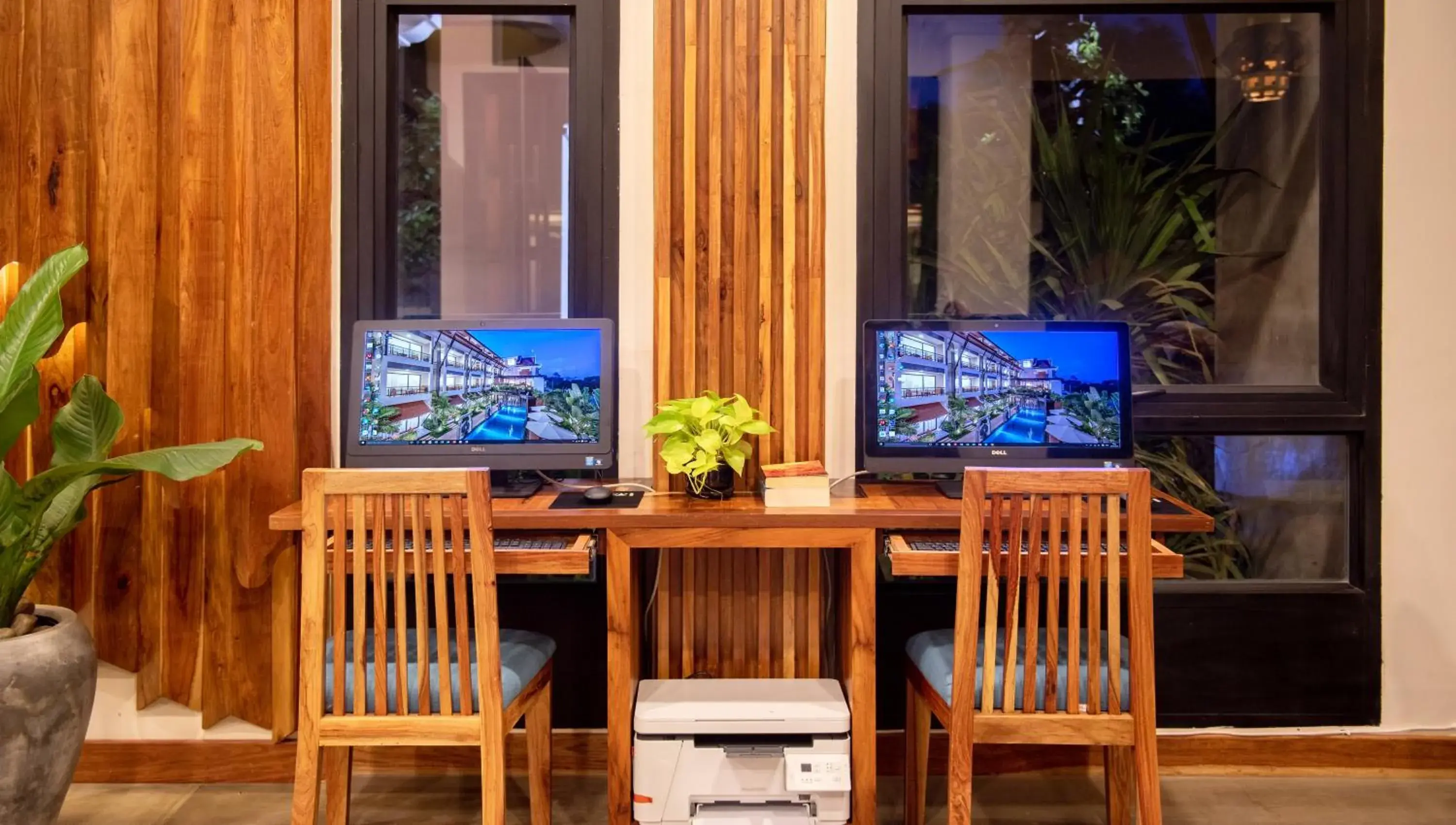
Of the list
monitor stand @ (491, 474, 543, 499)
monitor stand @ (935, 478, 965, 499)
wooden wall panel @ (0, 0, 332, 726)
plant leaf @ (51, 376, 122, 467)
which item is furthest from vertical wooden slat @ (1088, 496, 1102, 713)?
plant leaf @ (51, 376, 122, 467)

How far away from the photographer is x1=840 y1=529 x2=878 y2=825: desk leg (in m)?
2.22

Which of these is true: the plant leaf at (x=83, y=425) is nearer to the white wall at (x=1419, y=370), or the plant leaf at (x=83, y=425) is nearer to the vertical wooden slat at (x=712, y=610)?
the vertical wooden slat at (x=712, y=610)

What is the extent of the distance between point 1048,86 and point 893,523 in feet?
5.76

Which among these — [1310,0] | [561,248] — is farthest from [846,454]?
[1310,0]

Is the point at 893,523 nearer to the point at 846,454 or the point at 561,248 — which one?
the point at 846,454

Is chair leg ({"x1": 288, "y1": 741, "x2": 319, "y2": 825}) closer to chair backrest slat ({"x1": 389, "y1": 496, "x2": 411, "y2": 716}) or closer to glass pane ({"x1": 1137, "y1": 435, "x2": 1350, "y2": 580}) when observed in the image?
chair backrest slat ({"x1": 389, "y1": 496, "x2": 411, "y2": 716})

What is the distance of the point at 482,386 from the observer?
8.35 ft

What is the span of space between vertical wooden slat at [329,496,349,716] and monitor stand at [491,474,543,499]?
0.51 meters

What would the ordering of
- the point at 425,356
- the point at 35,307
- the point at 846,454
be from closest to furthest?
the point at 35,307, the point at 425,356, the point at 846,454

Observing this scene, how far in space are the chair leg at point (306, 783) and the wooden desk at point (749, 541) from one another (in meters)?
0.50

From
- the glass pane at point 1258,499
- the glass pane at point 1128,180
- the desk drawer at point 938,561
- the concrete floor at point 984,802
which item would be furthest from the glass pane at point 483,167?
the glass pane at point 1258,499

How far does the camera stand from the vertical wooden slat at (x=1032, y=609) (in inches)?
75.5

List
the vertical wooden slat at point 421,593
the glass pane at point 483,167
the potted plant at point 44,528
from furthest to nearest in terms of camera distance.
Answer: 1. the glass pane at point 483,167
2. the potted plant at point 44,528
3. the vertical wooden slat at point 421,593

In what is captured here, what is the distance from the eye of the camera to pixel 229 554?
265cm
